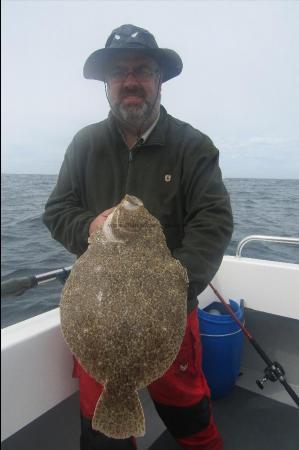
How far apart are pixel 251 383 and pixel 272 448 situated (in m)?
0.86

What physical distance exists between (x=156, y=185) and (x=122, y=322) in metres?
1.18

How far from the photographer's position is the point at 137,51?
2.53m

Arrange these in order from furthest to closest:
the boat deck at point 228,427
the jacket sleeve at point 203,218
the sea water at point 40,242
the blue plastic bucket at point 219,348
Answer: the blue plastic bucket at point 219,348
the boat deck at point 228,427
the sea water at point 40,242
the jacket sleeve at point 203,218

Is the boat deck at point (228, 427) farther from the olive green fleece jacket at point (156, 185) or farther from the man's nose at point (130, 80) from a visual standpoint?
the man's nose at point (130, 80)

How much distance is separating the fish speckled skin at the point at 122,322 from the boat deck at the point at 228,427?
133 cm

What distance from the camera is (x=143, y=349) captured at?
1.68 meters

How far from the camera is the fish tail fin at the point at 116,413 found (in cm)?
172

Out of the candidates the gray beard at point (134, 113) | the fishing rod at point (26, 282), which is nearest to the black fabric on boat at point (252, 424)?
the fishing rod at point (26, 282)

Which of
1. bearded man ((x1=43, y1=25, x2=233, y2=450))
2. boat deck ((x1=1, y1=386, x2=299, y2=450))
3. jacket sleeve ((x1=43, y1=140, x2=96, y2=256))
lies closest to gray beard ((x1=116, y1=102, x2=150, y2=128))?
bearded man ((x1=43, y1=25, x2=233, y2=450))

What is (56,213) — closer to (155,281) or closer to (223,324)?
(155,281)

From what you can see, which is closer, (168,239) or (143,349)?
(143,349)

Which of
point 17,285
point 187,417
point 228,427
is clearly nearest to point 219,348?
point 228,427

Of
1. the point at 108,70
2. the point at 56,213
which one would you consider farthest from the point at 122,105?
the point at 56,213

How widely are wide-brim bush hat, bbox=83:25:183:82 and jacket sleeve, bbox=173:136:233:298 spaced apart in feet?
2.13
